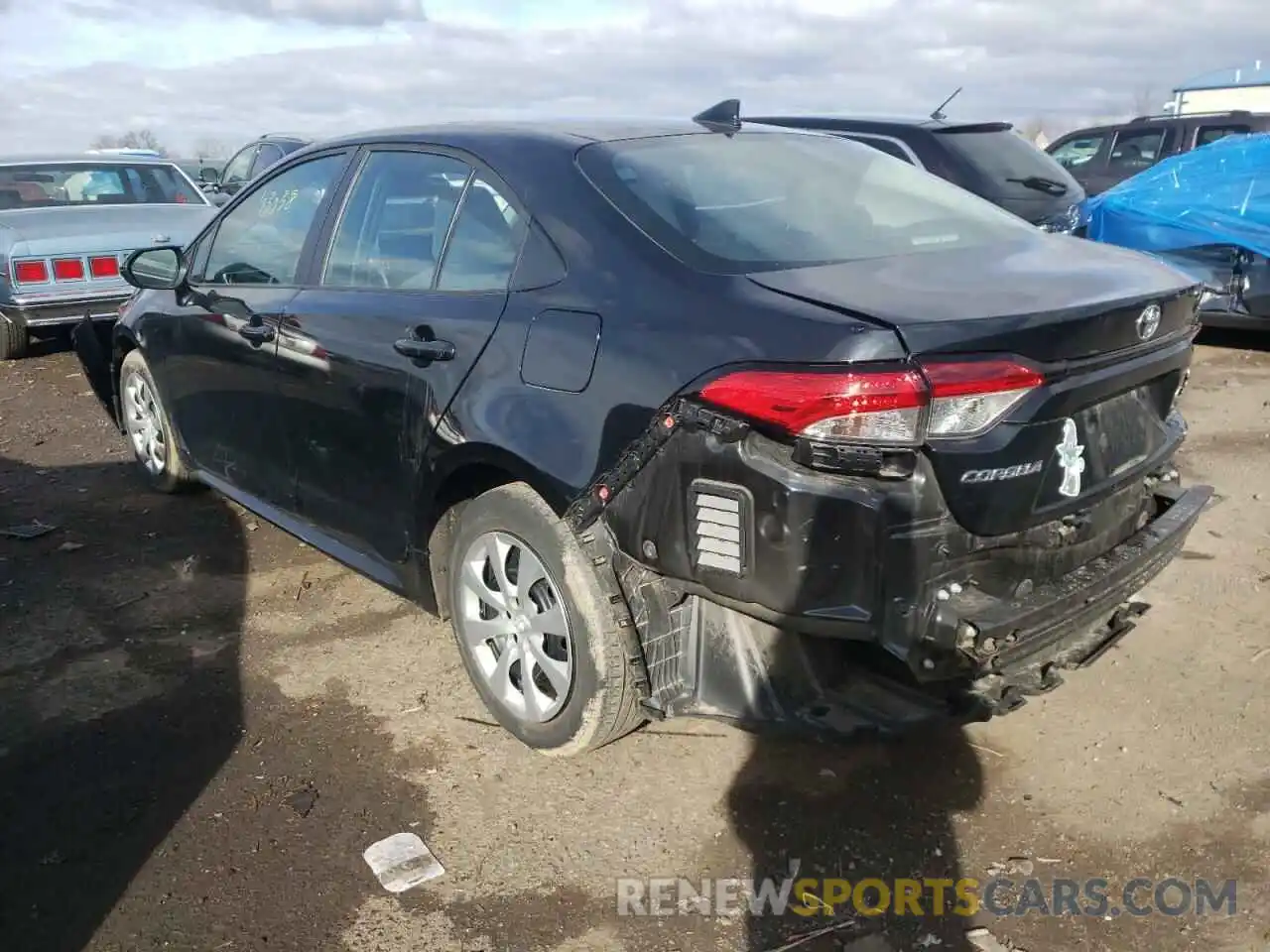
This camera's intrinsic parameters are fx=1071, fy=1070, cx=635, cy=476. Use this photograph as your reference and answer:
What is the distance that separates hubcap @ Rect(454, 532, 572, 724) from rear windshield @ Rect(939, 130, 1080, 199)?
546 cm

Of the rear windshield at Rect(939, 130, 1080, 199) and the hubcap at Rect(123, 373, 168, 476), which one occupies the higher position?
the rear windshield at Rect(939, 130, 1080, 199)

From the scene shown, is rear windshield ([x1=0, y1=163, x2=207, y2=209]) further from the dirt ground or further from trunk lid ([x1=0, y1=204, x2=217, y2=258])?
the dirt ground

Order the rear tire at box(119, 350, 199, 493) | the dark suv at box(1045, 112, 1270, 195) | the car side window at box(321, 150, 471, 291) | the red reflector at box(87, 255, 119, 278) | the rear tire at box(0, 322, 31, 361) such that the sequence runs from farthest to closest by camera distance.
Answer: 1. the dark suv at box(1045, 112, 1270, 195)
2. the rear tire at box(0, 322, 31, 361)
3. the red reflector at box(87, 255, 119, 278)
4. the rear tire at box(119, 350, 199, 493)
5. the car side window at box(321, 150, 471, 291)

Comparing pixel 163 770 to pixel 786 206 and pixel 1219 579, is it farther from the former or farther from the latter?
pixel 1219 579

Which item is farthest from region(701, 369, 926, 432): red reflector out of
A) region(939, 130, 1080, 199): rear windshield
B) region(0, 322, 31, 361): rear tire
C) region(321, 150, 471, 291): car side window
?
region(0, 322, 31, 361): rear tire

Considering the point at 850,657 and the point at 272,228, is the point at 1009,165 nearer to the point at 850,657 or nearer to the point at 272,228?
the point at 272,228

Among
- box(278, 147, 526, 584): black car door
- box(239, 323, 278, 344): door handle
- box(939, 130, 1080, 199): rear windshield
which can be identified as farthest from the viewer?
box(939, 130, 1080, 199): rear windshield

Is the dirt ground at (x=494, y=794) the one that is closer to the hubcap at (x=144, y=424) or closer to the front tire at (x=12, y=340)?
the hubcap at (x=144, y=424)

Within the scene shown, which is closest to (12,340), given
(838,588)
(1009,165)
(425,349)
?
(425,349)

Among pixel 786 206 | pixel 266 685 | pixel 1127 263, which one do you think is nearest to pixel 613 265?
pixel 786 206

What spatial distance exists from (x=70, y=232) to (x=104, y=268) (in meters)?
0.38

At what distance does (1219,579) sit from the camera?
4109 mm

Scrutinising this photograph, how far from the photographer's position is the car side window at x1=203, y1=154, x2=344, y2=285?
12.6 ft

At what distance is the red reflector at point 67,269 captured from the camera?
8.01 m
